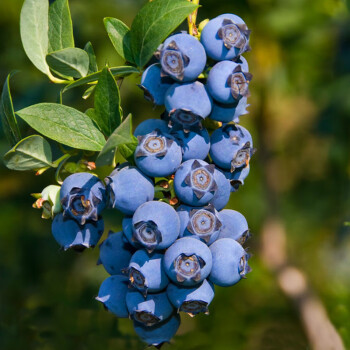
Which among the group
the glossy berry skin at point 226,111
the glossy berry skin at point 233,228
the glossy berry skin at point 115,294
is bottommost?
the glossy berry skin at point 115,294

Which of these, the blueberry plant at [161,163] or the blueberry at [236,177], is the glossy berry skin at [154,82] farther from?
the blueberry at [236,177]

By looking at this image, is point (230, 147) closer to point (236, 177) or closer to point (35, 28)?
point (236, 177)

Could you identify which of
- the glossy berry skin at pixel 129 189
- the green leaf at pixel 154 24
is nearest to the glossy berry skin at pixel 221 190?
the glossy berry skin at pixel 129 189

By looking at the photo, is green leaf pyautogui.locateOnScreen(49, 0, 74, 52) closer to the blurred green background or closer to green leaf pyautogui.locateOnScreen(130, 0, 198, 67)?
green leaf pyautogui.locateOnScreen(130, 0, 198, 67)

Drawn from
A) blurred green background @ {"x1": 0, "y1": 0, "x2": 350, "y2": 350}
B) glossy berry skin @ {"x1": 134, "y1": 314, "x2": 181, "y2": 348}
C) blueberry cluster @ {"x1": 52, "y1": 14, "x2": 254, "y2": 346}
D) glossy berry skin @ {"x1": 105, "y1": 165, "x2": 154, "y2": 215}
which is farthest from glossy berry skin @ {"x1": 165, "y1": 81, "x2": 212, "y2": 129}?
blurred green background @ {"x1": 0, "y1": 0, "x2": 350, "y2": 350}

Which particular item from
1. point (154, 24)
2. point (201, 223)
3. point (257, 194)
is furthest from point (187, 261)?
point (257, 194)

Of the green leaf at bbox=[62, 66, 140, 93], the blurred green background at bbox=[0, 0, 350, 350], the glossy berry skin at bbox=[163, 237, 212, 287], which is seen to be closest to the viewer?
the glossy berry skin at bbox=[163, 237, 212, 287]

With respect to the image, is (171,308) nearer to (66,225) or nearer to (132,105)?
(66,225)
